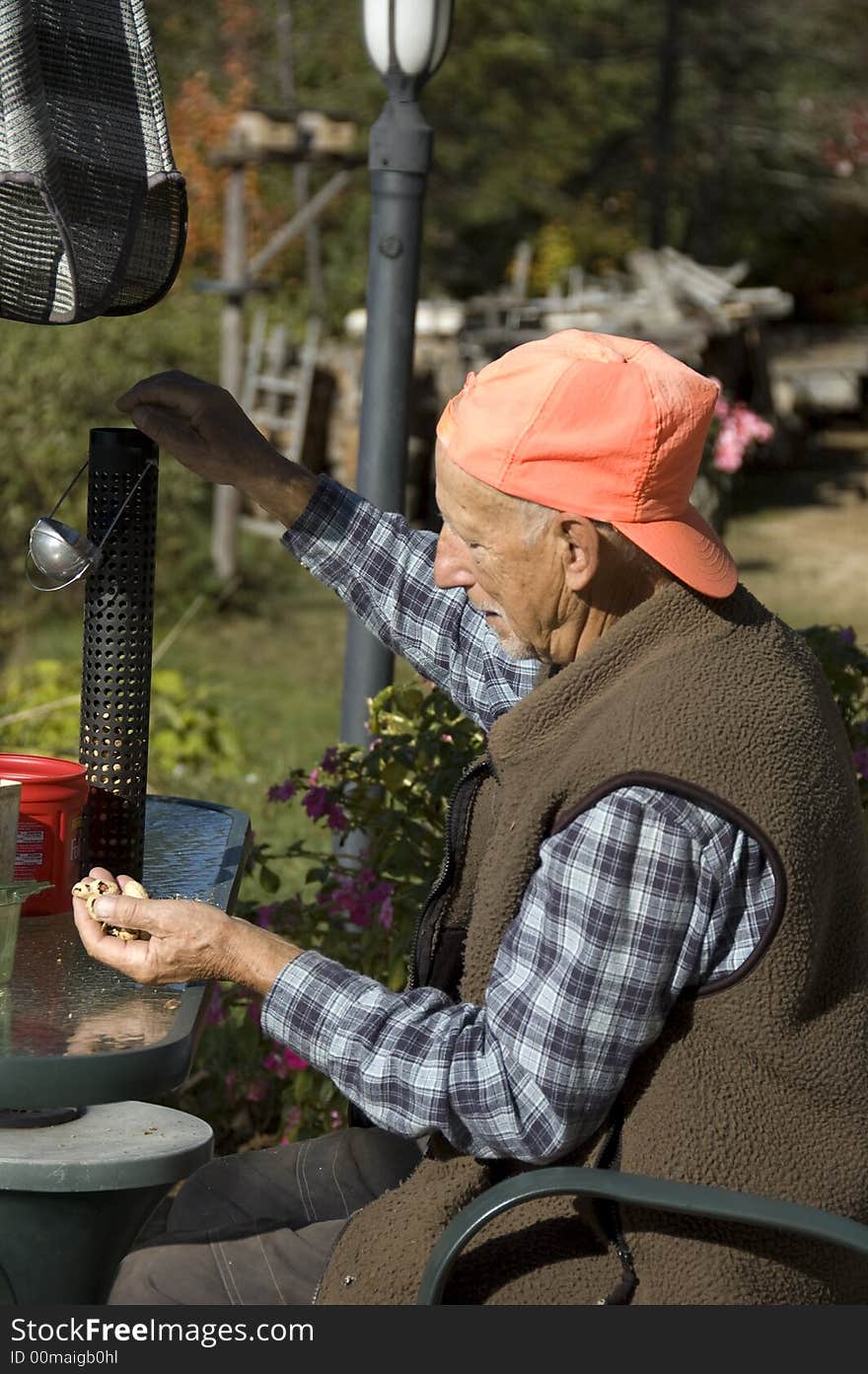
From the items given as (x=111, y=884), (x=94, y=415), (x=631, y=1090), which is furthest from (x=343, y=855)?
(x=94, y=415)

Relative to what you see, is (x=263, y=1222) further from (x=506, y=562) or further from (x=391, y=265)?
(x=391, y=265)

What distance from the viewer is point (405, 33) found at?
4070 millimetres

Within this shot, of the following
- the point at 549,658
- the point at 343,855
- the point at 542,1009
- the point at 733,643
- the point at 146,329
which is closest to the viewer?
the point at 542,1009

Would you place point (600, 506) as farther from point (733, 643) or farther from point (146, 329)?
point (146, 329)

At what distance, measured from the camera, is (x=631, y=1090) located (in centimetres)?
178

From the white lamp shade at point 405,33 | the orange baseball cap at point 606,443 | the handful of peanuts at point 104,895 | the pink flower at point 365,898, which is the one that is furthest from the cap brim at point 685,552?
the white lamp shade at point 405,33

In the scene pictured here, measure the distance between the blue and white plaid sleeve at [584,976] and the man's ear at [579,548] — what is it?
270 mm

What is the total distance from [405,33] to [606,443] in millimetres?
2598

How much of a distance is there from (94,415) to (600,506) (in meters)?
7.50

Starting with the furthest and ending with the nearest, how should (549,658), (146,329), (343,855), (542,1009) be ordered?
(146,329) → (343,855) → (549,658) → (542,1009)

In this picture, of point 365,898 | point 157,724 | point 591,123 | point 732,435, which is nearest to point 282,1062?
point 365,898

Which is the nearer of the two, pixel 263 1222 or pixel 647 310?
pixel 263 1222

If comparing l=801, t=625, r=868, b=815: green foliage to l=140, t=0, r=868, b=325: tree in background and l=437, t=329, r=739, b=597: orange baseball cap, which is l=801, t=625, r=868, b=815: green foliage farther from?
l=140, t=0, r=868, b=325: tree in background

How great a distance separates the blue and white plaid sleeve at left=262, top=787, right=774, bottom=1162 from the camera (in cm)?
168
